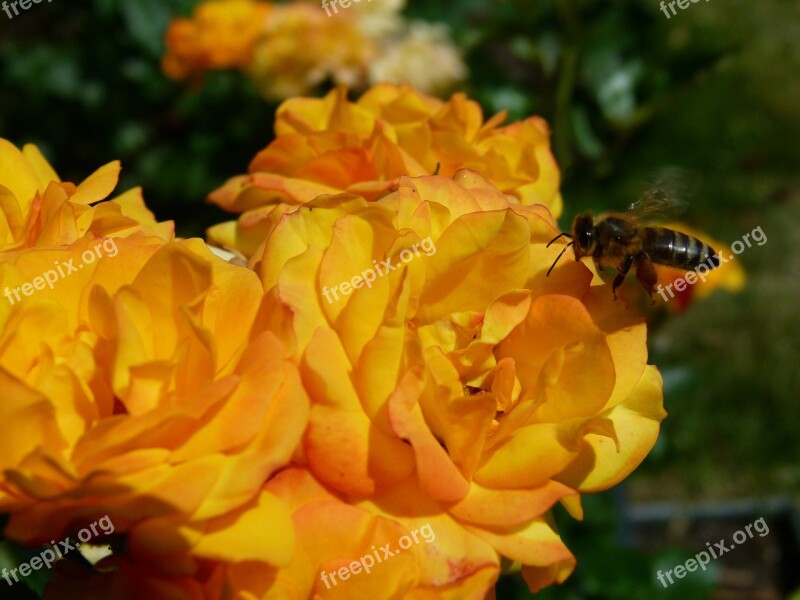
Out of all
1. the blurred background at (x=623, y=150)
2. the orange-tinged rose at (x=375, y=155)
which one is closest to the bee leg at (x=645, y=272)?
the orange-tinged rose at (x=375, y=155)

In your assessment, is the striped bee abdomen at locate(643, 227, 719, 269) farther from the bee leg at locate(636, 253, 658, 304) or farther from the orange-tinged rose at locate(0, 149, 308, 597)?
the orange-tinged rose at locate(0, 149, 308, 597)

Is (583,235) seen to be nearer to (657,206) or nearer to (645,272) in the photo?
(645,272)

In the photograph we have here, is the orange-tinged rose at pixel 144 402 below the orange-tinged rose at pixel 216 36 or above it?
above

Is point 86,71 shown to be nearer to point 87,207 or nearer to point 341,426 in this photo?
point 87,207

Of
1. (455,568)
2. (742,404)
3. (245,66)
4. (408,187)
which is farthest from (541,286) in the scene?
(742,404)

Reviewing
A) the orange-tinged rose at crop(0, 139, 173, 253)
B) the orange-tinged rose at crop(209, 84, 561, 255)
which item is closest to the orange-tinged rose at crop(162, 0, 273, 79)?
the orange-tinged rose at crop(209, 84, 561, 255)

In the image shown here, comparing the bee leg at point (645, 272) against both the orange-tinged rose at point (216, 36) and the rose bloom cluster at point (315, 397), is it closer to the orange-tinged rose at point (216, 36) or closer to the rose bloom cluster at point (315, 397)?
the rose bloom cluster at point (315, 397)
